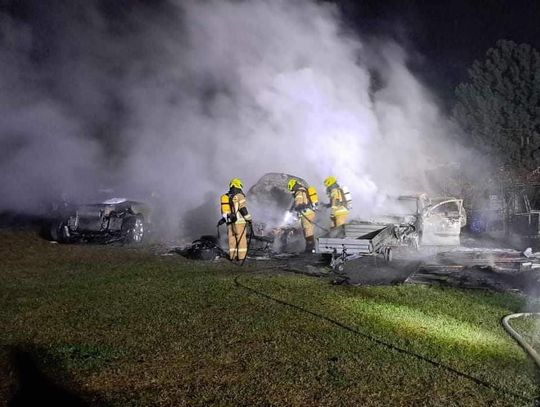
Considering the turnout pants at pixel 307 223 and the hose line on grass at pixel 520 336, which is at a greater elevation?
the turnout pants at pixel 307 223

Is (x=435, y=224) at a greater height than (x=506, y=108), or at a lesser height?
lesser

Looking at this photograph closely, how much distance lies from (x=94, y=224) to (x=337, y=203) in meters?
7.06

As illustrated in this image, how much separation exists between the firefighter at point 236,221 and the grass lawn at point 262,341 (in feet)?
7.28

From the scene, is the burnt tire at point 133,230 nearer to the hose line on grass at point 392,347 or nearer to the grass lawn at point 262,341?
the grass lawn at point 262,341

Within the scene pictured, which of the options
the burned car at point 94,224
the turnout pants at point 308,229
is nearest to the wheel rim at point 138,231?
the burned car at point 94,224

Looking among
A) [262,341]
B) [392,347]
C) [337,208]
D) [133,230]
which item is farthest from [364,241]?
[133,230]

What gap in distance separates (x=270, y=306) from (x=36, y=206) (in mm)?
13592

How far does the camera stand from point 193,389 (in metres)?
4.51

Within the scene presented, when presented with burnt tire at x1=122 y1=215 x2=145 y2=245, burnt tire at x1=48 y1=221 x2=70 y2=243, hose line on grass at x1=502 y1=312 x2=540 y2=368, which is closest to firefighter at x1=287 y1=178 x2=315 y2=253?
burnt tire at x1=122 y1=215 x2=145 y2=245

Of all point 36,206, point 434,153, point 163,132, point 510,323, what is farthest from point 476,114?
point 510,323

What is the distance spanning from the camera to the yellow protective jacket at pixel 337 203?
12.7m

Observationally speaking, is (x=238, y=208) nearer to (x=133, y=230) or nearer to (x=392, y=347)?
(x=133, y=230)

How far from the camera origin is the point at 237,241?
11.8 meters

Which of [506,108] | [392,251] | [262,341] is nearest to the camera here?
[262,341]
